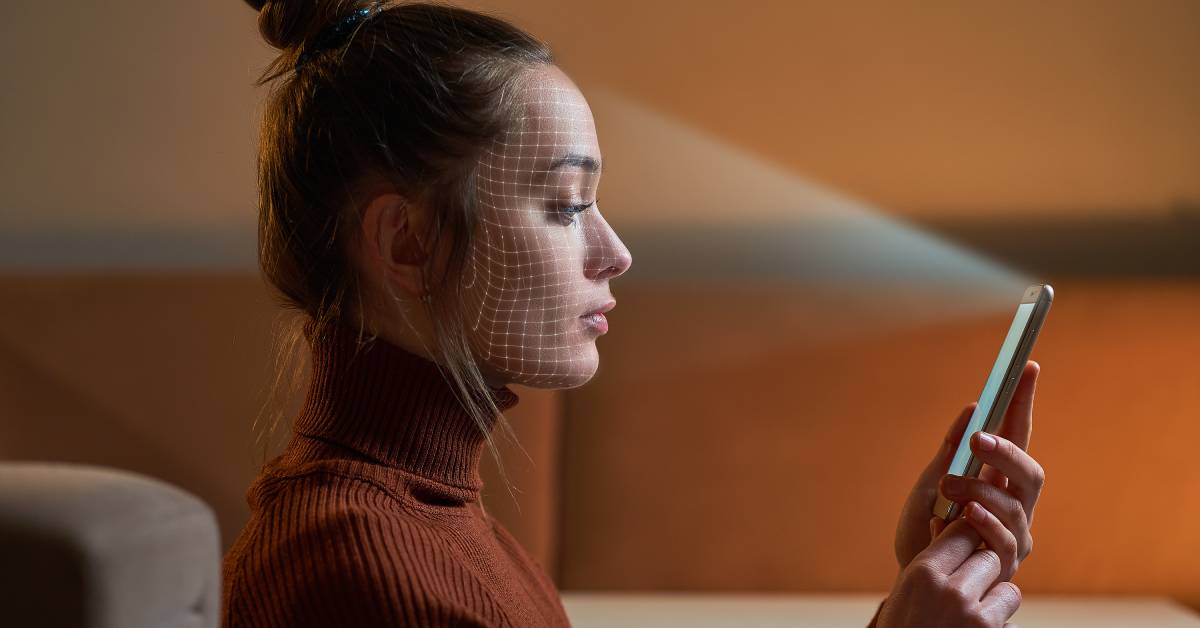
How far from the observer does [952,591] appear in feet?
2.23

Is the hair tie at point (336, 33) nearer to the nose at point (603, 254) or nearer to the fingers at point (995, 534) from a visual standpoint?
the nose at point (603, 254)

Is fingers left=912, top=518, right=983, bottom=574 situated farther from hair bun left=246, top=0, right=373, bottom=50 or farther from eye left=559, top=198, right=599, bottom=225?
hair bun left=246, top=0, right=373, bottom=50

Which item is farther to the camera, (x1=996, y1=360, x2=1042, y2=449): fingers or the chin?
(x1=996, y1=360, x2=1042, y2=449): fingers

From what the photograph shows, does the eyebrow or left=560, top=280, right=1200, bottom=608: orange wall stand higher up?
the eyebrow

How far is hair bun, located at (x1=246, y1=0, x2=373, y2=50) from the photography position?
0.76 metres

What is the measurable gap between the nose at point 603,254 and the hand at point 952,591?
0.95ft

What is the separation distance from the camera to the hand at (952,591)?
0.68m

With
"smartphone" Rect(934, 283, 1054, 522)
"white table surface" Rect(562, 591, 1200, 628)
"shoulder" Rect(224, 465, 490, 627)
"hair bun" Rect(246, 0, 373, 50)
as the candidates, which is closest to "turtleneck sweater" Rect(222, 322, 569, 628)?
"shoulder" Rect(224, 465, 490, 627)

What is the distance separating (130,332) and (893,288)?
1.08 meters

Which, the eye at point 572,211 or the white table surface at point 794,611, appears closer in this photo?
the eye at point 572,211

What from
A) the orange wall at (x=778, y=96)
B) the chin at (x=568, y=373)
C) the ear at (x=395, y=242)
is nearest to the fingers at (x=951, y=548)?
the chin at (x=568, y=373)

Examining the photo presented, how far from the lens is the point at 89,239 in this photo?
1597 mm

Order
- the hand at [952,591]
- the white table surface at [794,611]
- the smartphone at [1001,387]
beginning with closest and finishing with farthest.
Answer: the hand at [952,591] < the smartphone at [1001,387] < the white table surface at [794,611]

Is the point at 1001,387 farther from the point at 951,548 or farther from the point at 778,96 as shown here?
the point at 778,96
